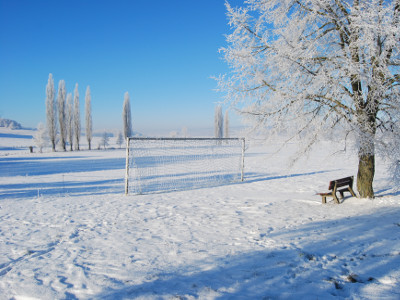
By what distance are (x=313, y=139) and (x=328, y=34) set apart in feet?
8.90

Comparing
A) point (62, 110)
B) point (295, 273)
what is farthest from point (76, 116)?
point (295, 273)

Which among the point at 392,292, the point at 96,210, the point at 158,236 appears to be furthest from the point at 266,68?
the point at 96,210

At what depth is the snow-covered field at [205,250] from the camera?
291cm

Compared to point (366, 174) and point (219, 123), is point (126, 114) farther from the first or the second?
point (366, 174)

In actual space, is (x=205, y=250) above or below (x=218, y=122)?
below

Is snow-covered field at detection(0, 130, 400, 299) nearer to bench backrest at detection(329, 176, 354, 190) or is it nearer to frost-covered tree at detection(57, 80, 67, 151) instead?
bench backrest at detection(329, 176, 354, 190)

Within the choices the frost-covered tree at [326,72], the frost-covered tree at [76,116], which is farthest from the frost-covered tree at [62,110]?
the frost-covered tree at [326,72]

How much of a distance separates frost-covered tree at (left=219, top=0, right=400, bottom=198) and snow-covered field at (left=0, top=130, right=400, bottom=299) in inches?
38.5

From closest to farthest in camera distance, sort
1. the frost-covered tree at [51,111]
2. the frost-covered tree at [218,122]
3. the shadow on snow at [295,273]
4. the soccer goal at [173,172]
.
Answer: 1. the shadow on snow at [295,273]
2. the soccer goal at [173,172]
3. the frost-covered tree at [51,111]
4. the frost-covered tree at [218,122]

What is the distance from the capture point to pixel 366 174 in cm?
641

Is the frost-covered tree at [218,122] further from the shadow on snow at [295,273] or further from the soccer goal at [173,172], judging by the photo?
the shadow on snow at [295,273]

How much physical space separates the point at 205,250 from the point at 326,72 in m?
4.48

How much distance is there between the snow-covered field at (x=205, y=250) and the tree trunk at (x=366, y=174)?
0.92 feet

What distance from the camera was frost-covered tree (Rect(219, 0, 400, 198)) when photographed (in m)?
5.06
